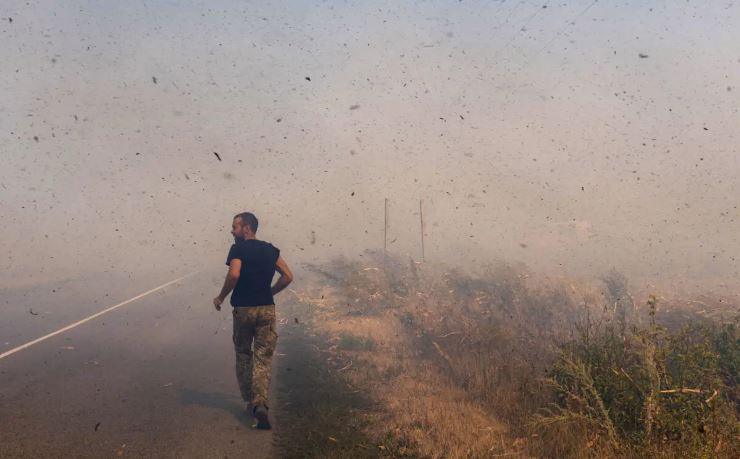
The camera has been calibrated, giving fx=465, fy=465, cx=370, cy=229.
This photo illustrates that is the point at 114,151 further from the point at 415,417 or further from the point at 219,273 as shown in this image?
the point at 415,417

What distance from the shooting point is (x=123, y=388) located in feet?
22.3

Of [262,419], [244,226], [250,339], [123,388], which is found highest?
[244,226]

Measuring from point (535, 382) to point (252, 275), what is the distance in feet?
12.6

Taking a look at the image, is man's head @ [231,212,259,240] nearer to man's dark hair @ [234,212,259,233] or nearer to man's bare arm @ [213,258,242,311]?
man's dark hair @ [234,212,259,233]

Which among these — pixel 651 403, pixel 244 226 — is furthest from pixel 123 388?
pixel 651 403

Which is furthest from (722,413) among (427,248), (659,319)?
(427,248)

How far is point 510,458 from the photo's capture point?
4.34m

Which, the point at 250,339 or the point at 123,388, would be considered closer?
the point at 250,339

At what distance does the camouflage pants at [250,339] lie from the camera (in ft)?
18.7

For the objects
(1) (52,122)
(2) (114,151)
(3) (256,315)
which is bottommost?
(3) (256,315)

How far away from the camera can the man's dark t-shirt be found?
577cm

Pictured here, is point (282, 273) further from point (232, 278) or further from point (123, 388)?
point (123, 388)

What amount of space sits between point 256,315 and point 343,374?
8.24 ft

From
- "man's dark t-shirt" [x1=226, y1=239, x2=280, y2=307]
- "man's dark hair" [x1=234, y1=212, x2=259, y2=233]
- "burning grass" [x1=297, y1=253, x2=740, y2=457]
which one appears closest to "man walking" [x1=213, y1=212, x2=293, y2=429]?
"man's dark t-shirt" [x1=226, y1=239, x2=280, y2=307]
